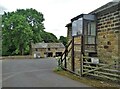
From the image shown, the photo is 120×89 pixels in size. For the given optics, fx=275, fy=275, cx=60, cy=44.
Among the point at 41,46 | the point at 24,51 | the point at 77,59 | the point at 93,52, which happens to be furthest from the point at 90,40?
the point at 41,46

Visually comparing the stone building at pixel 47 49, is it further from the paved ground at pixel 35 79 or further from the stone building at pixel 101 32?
the stone building at pixel 101 32

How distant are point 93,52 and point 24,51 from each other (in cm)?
6967

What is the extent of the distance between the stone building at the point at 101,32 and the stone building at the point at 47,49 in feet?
249

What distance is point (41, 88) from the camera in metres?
12.3

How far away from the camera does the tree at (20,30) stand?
257 ft

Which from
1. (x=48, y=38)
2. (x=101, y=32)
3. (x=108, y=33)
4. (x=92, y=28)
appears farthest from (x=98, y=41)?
(x=48, y=38)

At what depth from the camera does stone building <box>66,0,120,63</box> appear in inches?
612

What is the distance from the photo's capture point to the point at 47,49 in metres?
95.6

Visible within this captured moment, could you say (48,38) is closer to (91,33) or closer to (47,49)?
(47,49)

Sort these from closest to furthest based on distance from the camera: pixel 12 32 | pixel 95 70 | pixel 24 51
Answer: pixel 95 70
pixel 12 32
pixel 24 51

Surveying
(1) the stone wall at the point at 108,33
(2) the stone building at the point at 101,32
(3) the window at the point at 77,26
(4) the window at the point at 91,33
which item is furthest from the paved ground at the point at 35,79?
(3) the window at the point at 77,26

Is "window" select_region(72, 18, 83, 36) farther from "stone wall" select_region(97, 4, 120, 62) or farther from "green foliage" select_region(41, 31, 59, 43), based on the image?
"green foliage" select_region(41, 31, 59, 43)

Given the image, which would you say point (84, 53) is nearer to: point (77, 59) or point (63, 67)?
point (77, 59)

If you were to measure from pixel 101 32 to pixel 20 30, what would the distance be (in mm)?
62593
